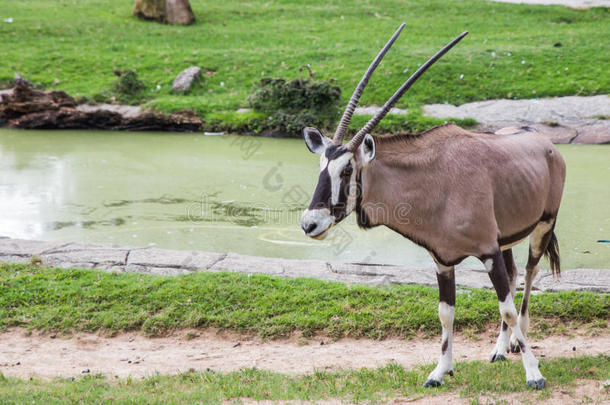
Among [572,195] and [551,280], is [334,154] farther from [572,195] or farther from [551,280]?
[572,195]

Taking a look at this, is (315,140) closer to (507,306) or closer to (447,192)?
(447,192)

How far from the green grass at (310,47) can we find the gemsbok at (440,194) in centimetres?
1139

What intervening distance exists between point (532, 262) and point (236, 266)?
10.9ft

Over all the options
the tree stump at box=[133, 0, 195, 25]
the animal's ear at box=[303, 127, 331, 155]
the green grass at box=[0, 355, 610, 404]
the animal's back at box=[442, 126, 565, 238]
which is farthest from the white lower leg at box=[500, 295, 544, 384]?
the tree stump at box=[133, 0, 195, 25]

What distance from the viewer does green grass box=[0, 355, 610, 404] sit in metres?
4.59

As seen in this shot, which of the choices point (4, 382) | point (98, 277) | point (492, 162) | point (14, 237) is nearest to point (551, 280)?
point (492, 162)

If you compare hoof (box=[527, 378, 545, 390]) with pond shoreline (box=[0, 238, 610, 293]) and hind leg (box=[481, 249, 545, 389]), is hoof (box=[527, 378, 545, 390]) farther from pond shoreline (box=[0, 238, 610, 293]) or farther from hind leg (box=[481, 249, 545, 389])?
pond shoreline (box=[0, 238, 610, 293])

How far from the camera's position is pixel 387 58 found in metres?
20.2

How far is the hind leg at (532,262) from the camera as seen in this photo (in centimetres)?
555

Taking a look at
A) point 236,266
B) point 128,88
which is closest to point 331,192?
point 236,266

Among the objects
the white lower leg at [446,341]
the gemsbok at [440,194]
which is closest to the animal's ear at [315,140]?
the gemsbok at [440,194]

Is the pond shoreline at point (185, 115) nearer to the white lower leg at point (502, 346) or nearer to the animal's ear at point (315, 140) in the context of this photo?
the white lower leg at point (502, 346)

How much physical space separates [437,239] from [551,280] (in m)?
2.96

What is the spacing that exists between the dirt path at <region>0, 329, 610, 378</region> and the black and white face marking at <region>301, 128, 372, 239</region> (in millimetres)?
1559
